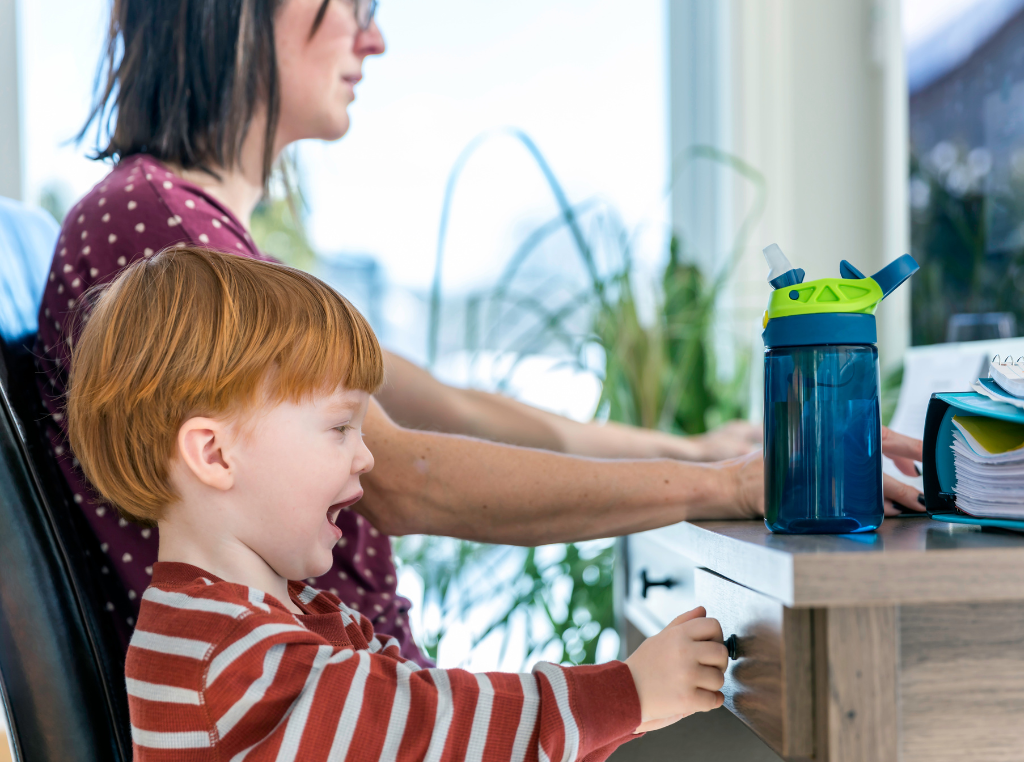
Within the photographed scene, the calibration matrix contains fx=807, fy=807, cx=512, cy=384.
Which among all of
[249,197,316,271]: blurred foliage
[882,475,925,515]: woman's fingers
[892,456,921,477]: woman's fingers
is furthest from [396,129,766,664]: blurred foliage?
[882,475,925,515]: woman's fingers

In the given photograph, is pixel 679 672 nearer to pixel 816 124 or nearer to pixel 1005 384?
pixel 1005 384

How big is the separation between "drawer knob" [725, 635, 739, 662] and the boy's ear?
0.42 m

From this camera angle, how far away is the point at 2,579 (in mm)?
700

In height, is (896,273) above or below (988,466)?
above

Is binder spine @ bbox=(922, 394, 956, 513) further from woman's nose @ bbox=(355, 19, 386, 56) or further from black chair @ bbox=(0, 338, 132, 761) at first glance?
woman's nose @ bbox=(355, 19, 386, 56)

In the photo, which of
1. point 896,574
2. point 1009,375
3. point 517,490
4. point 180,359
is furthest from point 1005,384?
point 180,359

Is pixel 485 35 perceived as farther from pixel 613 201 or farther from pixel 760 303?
pixel 760 303

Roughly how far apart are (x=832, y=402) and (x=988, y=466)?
124 mm

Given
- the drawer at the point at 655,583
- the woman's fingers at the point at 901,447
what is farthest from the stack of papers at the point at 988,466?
the drawer at the point at 655,583

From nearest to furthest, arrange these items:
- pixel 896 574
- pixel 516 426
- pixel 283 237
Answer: pixel 896 574
pixel 516 426
pixel 283 237

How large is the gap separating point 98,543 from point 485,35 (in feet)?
5.34

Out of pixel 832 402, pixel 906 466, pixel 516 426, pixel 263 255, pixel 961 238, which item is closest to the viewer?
pixel 832 402

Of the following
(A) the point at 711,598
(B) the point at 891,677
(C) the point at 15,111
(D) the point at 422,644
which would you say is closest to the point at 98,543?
(A) the point at 711,598

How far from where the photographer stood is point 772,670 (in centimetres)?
52
